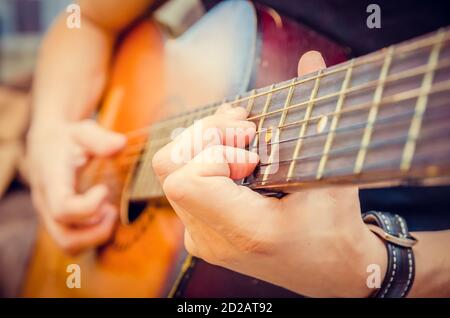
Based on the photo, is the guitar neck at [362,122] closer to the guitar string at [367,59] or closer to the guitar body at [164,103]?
the guitar string at [367,59]

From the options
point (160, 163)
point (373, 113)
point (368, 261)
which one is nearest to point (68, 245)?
point (160, 163)

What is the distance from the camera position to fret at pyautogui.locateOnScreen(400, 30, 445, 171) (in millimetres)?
305

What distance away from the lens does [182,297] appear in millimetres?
606

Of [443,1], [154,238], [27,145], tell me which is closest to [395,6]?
[443,1]

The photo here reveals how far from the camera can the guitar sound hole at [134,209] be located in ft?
2.30

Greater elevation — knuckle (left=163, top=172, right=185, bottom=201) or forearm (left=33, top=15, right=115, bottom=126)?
forearm (left=33, top=15, right=115, bottom=126)

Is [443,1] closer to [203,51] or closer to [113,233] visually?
[203,51]

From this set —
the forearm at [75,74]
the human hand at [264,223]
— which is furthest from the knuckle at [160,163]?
the forearm at [75,74]

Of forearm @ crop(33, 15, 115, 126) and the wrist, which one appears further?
forearm @ crop(33, 15, 115, 126)

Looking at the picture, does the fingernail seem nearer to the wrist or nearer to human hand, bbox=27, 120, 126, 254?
the wrist

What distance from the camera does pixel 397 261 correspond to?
19.1 inches

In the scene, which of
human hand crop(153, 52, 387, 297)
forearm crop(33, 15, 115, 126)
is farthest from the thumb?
human hand crop(153, 52, 387, 297)

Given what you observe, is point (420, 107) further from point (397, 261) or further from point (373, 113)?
point (397, 261)

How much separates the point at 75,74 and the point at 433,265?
69 cm
